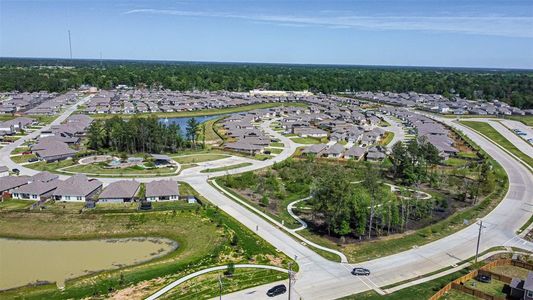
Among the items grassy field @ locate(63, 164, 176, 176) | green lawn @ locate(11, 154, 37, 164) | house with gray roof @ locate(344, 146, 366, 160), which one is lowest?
grassy field @ locate(63, 164, 176, 176)

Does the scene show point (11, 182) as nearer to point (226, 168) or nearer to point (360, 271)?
point (226, 168)

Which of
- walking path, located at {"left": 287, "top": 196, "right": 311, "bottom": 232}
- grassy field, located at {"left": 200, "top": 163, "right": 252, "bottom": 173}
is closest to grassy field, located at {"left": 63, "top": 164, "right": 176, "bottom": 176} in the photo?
grassy field, located at {"left": 200, "top": 163, "right": 252, "bottom": 173}

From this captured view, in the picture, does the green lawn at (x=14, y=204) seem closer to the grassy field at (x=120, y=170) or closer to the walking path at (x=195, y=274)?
the grassy field at (x=120, y=170)

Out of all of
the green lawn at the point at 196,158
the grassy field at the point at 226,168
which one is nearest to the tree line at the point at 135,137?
the green lawn at the point at 196,158

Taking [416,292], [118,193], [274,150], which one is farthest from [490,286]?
[274,150]

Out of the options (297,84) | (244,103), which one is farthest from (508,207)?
(297,84)

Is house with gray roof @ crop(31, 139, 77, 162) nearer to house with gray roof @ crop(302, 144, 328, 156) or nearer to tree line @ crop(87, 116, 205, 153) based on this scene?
tree line @ crop(87, 116, 205, 153)
